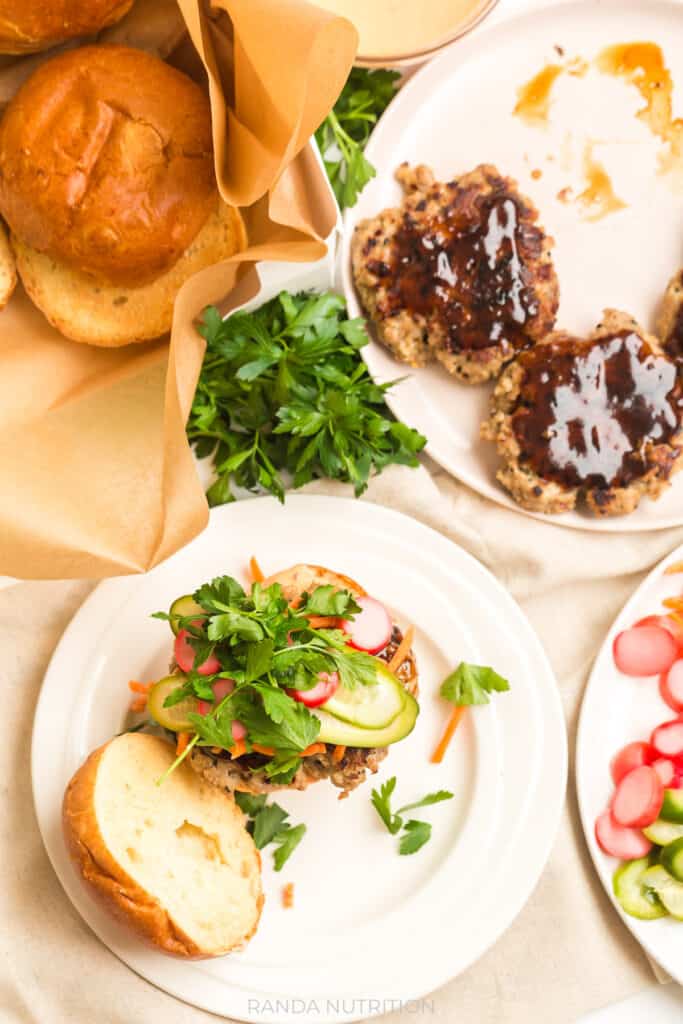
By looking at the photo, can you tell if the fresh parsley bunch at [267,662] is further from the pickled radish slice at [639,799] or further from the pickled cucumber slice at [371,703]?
the pickled radish slice at [639,799]

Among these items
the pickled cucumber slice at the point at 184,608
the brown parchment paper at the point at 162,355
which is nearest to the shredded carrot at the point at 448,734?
the pickled cucumber slice at the point at 184,608

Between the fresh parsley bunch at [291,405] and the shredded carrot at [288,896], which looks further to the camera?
the shredded carrot at [288,896]

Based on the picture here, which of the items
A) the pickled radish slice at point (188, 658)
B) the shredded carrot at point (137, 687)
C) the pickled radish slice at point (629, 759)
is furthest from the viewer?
the pickled radish slice at point (629, 759)

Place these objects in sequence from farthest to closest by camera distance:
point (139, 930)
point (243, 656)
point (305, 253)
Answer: point (139, 930) < point (243, 656) < point (305, 253)

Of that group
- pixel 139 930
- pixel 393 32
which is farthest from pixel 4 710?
pixel 393 32

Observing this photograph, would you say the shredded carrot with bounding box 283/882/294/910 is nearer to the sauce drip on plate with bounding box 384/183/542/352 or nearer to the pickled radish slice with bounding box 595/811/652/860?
the pickled radish slice with bounding box 595/811/652/860

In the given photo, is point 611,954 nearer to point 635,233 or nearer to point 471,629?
point 471,629

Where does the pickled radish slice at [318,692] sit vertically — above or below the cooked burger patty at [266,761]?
above

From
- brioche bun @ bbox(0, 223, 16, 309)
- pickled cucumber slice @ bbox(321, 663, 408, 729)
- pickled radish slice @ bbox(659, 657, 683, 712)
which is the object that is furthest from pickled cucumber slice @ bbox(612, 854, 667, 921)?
brioche bun @ bbox(0, 223, 16, 309)
